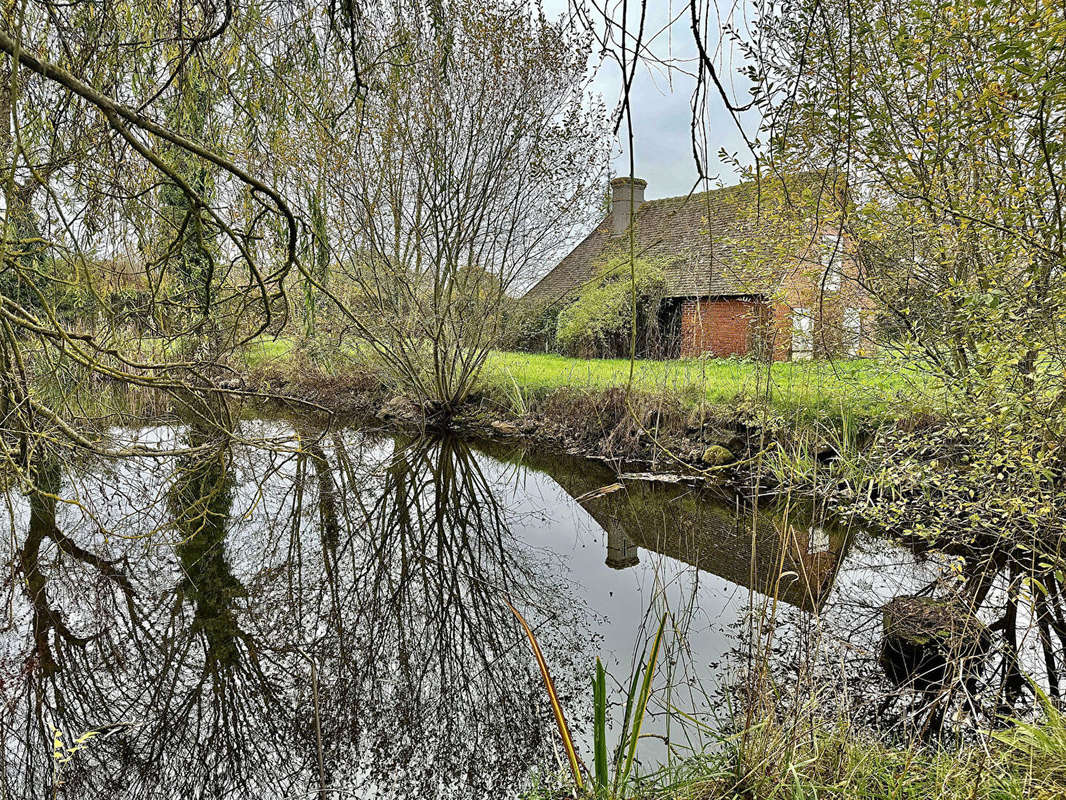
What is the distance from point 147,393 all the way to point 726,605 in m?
6.82

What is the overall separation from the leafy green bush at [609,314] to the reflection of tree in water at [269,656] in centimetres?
740

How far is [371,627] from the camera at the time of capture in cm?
377

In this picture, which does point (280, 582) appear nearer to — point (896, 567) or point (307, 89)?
point (307, 89)

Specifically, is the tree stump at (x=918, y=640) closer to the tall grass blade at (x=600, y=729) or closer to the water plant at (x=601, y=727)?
the water plant at (x=601, y=727)

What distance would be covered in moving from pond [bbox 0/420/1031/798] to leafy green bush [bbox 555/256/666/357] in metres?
6.53

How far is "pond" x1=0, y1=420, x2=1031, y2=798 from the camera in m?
2.63

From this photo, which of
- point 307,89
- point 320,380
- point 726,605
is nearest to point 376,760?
point 726,605

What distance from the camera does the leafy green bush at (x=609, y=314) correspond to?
11969mm

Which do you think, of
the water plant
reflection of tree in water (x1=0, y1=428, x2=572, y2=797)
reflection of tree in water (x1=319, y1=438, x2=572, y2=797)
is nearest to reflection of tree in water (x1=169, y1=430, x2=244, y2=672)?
reflection of tree in water (x1=0, y1=428, x2=572, y2=797)

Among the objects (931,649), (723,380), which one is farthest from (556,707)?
(723,380)

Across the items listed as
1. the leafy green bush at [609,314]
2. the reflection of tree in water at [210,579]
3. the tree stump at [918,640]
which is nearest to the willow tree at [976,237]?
the tree stump at [918,640]

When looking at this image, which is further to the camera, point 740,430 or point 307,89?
point 740,430

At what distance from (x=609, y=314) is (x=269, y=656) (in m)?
10.2

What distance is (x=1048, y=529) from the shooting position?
2988 mm
